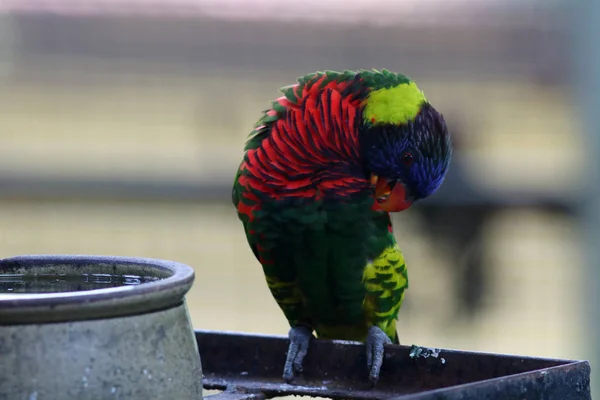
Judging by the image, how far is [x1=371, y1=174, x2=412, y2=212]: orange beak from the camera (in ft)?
4.04

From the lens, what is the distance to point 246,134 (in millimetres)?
3592

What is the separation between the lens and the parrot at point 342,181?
47.3 inches

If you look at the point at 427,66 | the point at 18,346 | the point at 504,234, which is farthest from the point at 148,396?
the point at 427,66

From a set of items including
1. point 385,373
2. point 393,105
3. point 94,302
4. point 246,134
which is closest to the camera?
point 94,302

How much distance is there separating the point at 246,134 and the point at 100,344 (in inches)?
121

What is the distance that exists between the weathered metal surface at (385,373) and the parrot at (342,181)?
198 millimetres

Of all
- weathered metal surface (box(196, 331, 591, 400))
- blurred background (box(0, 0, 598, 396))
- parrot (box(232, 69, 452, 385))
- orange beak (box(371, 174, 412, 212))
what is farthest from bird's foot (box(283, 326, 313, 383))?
blurred background (box(0, 0, 598, 396))

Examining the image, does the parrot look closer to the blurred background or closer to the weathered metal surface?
the weathered metal surface

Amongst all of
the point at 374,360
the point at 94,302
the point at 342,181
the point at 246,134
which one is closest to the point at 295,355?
the point at 374,360

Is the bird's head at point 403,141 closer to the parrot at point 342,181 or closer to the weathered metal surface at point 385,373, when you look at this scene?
Result: the parrot at point 342,181

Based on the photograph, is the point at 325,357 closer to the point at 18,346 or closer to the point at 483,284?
the point at 18,346

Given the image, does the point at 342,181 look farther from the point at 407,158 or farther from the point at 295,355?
the point at 295,355

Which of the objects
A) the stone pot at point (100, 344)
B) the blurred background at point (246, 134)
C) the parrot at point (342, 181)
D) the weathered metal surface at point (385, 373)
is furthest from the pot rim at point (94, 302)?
the blurred background at point (246, 134)

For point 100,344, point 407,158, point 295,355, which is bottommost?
point 295,355
